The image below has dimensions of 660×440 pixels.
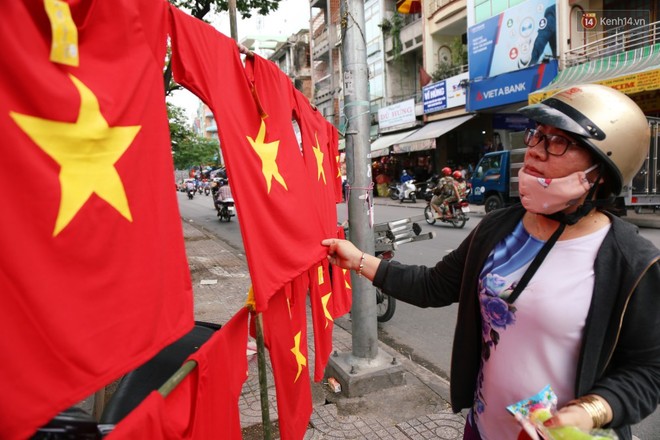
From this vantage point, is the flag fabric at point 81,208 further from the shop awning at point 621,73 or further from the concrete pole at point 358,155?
the shop awning at point 621,73

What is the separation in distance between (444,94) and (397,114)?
13.5 ft

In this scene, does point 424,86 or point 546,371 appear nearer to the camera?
point 546,371

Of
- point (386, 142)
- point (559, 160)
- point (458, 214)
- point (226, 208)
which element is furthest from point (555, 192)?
point (386, 142)

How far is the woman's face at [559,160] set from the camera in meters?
1.46

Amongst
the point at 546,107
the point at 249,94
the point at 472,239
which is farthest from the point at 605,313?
the point at 249,94

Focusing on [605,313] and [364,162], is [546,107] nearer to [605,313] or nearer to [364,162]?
[605,313]

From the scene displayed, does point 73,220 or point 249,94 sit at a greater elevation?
point 249,94

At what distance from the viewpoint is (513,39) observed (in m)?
16.8

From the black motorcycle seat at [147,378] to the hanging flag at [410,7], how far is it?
2458cm

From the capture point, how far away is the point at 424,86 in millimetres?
22219

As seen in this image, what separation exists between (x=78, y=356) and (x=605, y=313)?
1.42 meters

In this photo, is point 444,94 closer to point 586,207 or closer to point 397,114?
point 397,114

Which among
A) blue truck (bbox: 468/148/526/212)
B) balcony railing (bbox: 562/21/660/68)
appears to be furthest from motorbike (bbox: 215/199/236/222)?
balcony railing (bbox: 562/21/660/68)

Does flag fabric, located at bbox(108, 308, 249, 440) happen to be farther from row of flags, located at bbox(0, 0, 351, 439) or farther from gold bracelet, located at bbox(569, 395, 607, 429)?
gold bracelet, located at bbox(569, 395, 607, 429)
